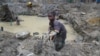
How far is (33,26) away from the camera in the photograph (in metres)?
12.9

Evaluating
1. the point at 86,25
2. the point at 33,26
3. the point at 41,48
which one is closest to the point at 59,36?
the point at 41,48

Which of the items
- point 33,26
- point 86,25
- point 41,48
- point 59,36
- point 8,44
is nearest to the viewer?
point 59,36

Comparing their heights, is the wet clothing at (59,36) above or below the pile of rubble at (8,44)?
above

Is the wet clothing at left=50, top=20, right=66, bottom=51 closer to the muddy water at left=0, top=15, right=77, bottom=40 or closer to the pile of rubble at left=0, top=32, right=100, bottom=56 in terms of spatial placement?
the pile of rubble at left=0, top=32, right=100, bottom=56

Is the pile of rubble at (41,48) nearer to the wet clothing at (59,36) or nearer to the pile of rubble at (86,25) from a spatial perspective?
the wet clothing at (59,36)

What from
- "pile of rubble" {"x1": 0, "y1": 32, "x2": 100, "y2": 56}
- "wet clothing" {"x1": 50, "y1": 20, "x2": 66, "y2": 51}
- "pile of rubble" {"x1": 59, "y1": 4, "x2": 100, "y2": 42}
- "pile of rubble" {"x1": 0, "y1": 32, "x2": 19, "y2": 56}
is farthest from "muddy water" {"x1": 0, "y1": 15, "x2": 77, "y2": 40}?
"wet clothing" {"x1": 50, "y1": 20, "x2": 66, "y2": 51}

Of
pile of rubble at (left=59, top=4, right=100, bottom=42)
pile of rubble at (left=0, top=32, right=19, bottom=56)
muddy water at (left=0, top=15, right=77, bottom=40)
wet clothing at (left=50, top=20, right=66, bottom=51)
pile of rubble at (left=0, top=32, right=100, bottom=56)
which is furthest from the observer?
muddy water at (left=0, top=15, right=77, bottom=40)

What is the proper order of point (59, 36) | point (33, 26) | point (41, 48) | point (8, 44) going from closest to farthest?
point (59, 36), point (41, 48), point (8, 44), point (33, 26)

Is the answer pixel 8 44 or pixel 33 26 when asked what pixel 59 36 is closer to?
pixel 8 44

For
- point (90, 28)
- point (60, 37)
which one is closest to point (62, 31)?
point (60, 37)

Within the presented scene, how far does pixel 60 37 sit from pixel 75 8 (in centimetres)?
961

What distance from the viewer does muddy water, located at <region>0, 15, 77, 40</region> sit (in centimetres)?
1189

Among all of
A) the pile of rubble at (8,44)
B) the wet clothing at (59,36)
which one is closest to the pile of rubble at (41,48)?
the pile of rubble at (8,44)

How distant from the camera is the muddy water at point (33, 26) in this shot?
39.0 ft
